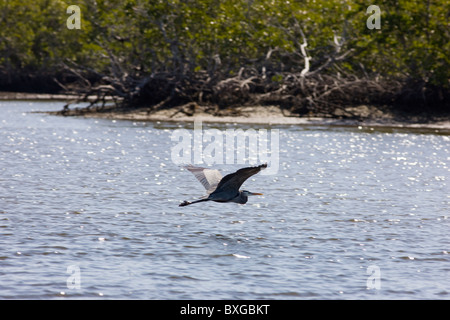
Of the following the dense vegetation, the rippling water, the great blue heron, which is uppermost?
the dense vegetation

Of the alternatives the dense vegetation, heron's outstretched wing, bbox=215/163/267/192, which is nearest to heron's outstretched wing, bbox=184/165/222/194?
heron's outstretched wing, bbox=215/163/267/192

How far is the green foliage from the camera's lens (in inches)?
1259

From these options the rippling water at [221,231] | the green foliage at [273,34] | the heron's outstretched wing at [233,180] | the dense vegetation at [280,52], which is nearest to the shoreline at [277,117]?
the dense vegetation at [280,52]

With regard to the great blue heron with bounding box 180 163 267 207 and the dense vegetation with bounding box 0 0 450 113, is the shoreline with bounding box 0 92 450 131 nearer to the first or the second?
the dense vegetation with bounding box 0 0 450 113

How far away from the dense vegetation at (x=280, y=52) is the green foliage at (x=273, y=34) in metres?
0.05

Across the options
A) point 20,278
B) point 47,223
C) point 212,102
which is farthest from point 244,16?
point 20,278

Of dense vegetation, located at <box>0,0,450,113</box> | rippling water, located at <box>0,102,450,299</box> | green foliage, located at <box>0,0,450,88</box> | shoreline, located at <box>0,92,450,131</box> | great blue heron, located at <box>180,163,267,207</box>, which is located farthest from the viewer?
dense vegetation, located at <box>0,0,450,113</box>

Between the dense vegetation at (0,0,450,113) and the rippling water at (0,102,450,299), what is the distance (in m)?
11.1

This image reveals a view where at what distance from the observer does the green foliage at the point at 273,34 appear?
105 feet

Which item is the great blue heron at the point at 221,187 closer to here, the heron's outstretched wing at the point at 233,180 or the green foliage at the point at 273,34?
the heron's outstretched wing at the point at 233,180

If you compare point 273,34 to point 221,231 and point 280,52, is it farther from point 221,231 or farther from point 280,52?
point 221,231

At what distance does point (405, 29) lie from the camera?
32.1m

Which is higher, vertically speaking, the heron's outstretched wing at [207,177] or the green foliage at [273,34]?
the green foliage at [273,34]
